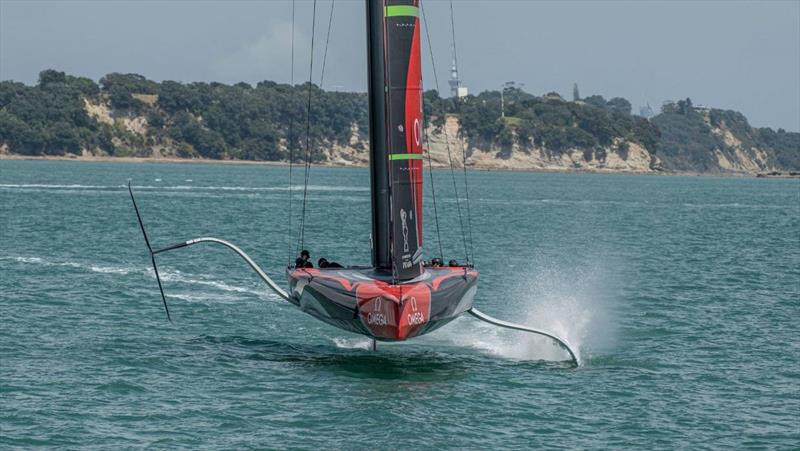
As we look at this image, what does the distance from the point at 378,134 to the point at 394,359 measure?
5.00 meters

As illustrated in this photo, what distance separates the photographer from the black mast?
94.0 ft

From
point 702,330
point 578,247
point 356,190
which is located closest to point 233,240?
point 578,247

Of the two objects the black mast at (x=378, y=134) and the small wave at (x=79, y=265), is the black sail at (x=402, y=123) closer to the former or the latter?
the black mast at (x=378, y=134)

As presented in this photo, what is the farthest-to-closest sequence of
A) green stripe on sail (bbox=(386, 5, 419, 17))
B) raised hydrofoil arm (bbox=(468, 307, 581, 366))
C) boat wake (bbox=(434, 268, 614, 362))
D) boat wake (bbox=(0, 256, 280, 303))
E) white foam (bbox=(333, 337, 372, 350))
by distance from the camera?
1. boat wake (bbox=(0, 256, 280, 303))
2. boat wake (bbox=(434, 268, 614, 362))
3. white foam (bbox=(333, 337, 372, 350))
4. raised hydrofoil arm (bbox=(468, 307, 581, 366))
5. green stripe on sail (bbox=(386, 5, 419, 17))

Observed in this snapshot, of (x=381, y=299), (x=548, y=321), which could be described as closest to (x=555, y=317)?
(x=548, y=321)

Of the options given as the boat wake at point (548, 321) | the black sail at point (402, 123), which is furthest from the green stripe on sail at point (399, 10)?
the boat wake at point (548, 321)

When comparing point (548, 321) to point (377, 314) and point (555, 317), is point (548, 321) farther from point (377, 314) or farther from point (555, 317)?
point (377, 314)

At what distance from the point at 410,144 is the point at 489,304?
12805mm

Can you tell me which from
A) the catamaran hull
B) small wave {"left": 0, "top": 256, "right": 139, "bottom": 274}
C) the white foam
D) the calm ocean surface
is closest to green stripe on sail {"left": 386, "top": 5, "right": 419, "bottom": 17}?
the catamaran hull

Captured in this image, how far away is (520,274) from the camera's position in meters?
49.8

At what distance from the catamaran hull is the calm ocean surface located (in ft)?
3.78

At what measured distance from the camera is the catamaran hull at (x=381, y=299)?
2639 centimetres

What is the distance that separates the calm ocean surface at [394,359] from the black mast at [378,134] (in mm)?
2580

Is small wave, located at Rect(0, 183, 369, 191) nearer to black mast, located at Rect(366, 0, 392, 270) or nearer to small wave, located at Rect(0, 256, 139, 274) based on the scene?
small wave, located at Rect(0, 256, 139, 274)
